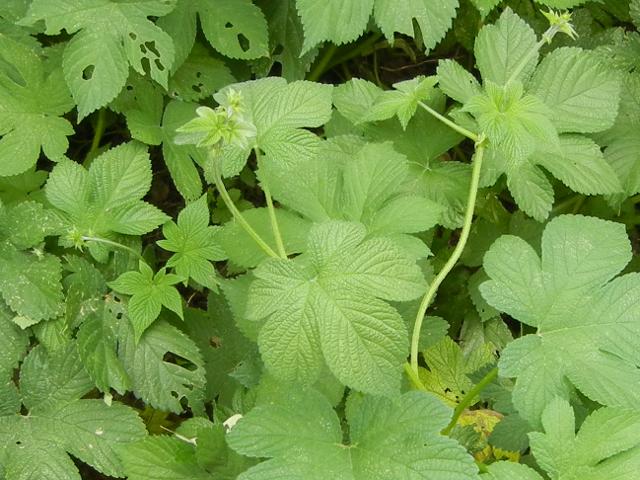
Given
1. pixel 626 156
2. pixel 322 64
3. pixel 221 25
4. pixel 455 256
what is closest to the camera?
pixel 455 256

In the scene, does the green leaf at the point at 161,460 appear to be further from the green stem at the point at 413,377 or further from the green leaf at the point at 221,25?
the green leaf at the point at 221,25

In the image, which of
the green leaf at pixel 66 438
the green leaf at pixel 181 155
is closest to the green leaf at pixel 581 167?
the green leaf at pixel 181 155

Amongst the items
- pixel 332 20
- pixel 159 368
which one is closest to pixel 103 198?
pixel 159 368

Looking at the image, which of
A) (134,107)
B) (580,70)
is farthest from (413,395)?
(134,107)

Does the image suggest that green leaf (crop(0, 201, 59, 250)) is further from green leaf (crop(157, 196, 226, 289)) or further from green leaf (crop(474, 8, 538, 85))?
green leaf (crop(474, 8, 538, 85))

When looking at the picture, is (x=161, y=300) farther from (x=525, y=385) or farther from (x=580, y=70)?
(x=580, y=70)

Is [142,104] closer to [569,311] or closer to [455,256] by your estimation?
[455,256]
